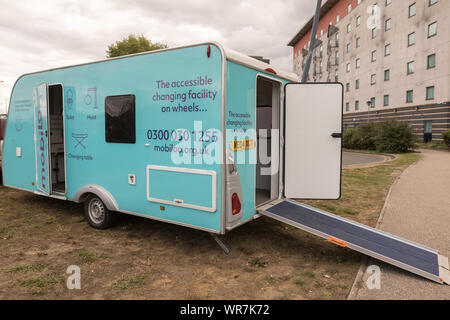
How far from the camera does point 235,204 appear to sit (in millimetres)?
3986

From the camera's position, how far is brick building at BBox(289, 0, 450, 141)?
81.0 feet

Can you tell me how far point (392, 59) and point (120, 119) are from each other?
1244 inches

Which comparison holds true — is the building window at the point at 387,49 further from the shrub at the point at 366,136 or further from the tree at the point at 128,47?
the tree at the point at 128,47

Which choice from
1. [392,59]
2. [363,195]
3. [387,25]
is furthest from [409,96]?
[363,195]

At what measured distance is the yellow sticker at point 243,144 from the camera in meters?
4.02

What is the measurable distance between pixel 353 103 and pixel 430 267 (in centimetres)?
3694

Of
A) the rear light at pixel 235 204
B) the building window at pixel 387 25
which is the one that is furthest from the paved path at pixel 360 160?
the building window at pixel 387 25

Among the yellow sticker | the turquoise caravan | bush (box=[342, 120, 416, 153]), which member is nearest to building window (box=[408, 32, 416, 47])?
bush (box=[342, 120, 416, 153])

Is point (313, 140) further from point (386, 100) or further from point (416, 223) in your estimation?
point (386, 100)

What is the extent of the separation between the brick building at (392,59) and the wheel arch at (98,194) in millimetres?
22679

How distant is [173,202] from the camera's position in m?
4.20

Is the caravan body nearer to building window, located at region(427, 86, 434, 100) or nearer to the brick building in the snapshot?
the brick building

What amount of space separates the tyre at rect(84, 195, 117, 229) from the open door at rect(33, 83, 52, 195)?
100 cm
